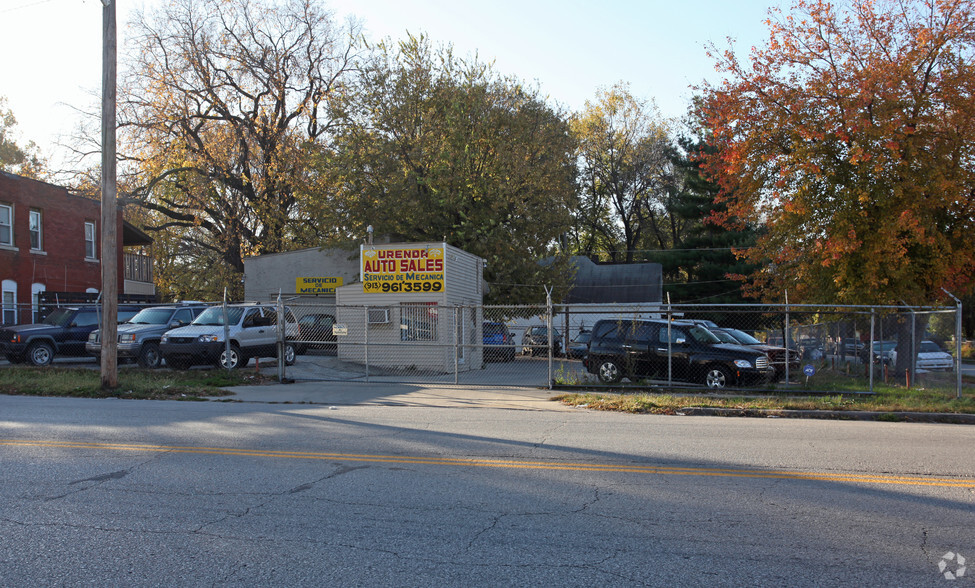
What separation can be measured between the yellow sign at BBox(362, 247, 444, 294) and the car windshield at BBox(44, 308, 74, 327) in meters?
8.52

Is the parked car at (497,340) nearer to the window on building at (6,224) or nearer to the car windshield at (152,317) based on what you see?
the car windshield at (152,317)

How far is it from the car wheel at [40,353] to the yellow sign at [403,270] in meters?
9.01

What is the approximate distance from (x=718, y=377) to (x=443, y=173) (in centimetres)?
1652

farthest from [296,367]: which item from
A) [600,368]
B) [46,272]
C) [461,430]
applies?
[46,272]

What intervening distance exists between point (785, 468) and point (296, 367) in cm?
1554

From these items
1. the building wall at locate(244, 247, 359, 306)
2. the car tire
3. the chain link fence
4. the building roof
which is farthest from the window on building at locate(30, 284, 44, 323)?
the building roof

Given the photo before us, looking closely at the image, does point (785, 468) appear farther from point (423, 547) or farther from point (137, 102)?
point (137, 102)

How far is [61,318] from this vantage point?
2023 centimetres

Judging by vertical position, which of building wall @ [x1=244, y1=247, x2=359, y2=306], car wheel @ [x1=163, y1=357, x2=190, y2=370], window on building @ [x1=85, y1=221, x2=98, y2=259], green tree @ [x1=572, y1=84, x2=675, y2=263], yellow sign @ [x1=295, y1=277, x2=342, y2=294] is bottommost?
car wheel @ [x1=163, y1=357, x2=190, y2=370]

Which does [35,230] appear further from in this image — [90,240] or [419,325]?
[419,325]

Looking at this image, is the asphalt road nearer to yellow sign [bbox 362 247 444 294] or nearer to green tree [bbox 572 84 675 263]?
yellow sign [bbox 362 247 444 294]

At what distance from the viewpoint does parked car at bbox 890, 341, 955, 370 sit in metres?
15.4

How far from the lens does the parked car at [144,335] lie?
18953 millimetres

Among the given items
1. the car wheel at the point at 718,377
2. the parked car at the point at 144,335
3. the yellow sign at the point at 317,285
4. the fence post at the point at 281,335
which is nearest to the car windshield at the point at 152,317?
the parked car at the point at 144,335
